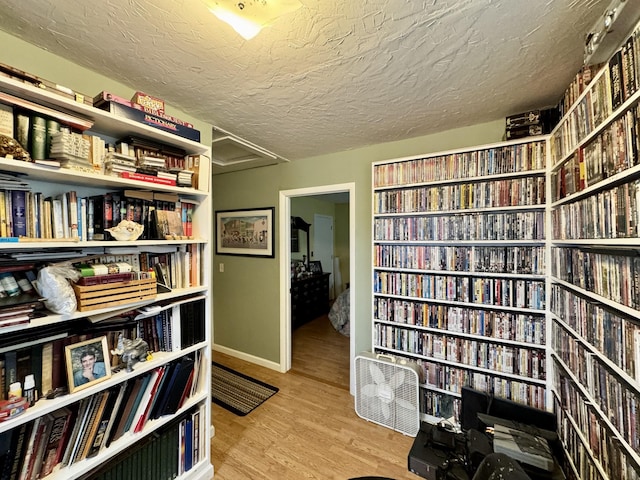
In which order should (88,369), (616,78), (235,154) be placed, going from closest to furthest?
(616,78) → (88,369) → (235,154)

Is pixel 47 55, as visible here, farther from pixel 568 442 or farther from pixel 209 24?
pixel 568 442

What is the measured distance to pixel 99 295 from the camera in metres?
1.10

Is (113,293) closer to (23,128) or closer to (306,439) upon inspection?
(23,128)

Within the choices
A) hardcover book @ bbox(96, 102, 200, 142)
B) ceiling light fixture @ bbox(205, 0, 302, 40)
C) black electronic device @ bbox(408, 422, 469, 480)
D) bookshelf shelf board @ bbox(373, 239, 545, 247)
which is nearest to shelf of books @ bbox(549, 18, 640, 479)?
bookshelf shelf board @ bbox(373, 239, 545, 247)

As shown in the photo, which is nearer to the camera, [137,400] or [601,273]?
[601,273]

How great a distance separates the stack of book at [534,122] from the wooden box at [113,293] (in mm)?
2407

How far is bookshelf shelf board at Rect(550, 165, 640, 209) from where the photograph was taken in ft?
2.76

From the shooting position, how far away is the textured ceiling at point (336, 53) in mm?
1009

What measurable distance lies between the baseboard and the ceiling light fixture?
2998mm

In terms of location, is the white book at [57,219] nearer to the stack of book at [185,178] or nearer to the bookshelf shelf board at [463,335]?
the stack of book at [185,178]

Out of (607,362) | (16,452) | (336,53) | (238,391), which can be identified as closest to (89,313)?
(16,452)

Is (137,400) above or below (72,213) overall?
below

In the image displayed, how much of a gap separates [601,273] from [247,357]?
3236 millimetres

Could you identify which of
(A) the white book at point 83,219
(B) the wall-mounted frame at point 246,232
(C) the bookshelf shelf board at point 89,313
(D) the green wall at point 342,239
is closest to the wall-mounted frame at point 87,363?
(C) the bookshelf shelf board at point 89,313
